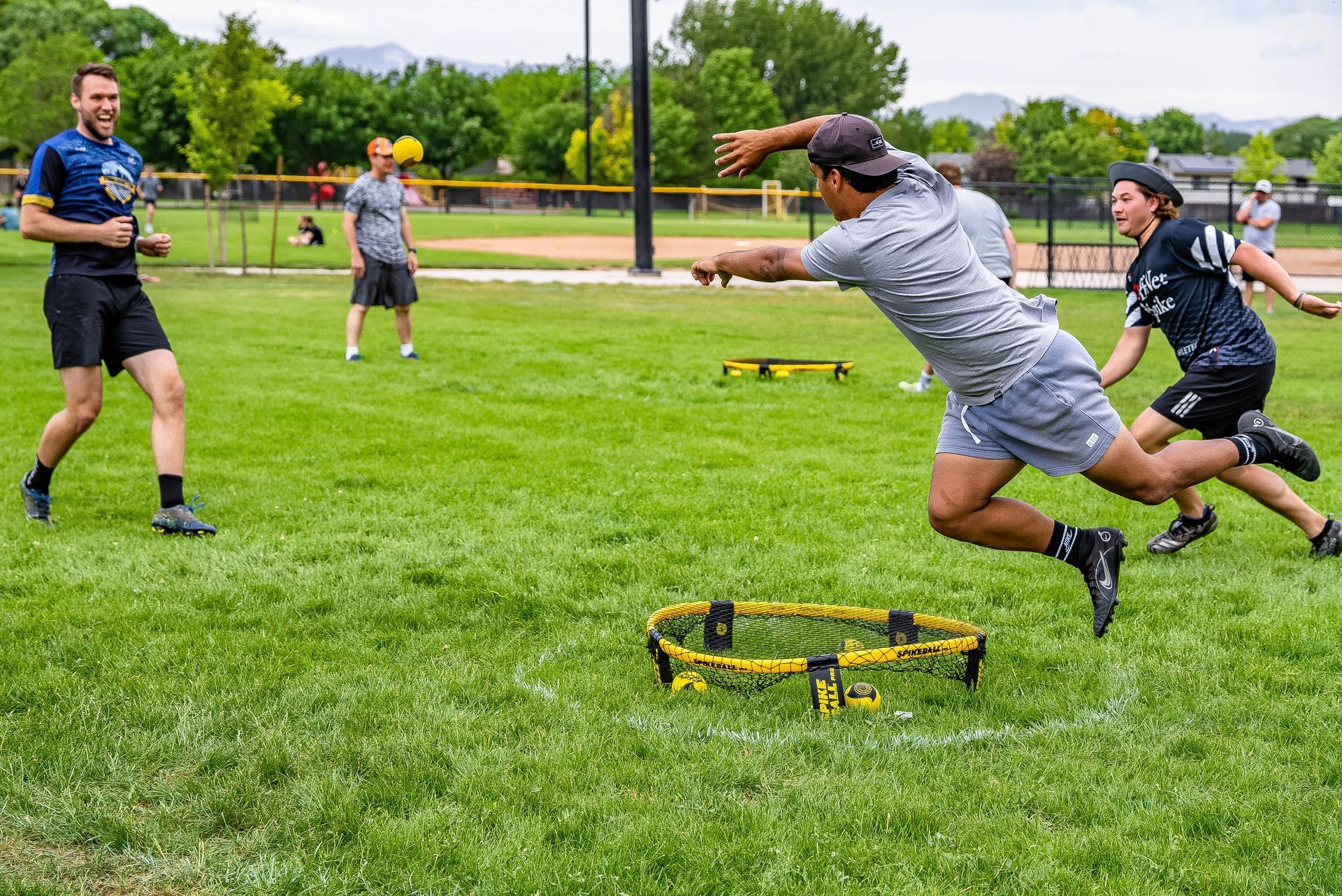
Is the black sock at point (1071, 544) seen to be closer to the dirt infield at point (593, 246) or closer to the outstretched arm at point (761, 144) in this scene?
the outstretched arm at point (761, 144)

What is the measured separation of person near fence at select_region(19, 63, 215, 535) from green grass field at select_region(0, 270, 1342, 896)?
40 centimetres

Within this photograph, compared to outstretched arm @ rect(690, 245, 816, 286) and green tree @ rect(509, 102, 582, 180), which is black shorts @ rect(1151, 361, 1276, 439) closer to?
outstretched arm @ rect(690, 245, 816, 286)

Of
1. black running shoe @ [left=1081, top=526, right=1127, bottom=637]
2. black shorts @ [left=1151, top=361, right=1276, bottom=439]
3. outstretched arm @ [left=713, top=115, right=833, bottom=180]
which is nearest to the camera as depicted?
black running shoe @ [left=1081, top=526, right=1127, bottom=637]

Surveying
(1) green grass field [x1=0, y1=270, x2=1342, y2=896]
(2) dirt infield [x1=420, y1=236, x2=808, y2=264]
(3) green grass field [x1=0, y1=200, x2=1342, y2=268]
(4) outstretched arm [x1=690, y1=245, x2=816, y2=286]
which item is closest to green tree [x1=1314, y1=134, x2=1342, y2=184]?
(3) green grass field [x1=0, y1=200, x2=1342, y2=268]

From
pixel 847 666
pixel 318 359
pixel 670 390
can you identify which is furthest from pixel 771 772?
pixel 318 359

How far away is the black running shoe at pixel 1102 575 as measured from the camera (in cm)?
459

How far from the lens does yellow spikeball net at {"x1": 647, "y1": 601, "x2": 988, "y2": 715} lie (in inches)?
162

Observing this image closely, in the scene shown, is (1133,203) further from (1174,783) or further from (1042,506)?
(1174,783)

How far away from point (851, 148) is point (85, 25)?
107m

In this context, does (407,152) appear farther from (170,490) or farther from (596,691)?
(596,691)

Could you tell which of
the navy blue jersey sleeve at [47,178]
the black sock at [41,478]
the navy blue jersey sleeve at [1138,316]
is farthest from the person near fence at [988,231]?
the black sock at [41,478]

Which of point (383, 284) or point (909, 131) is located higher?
point (909, 131)

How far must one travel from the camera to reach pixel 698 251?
118 ft

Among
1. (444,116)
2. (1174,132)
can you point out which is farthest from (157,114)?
(1174,132)
